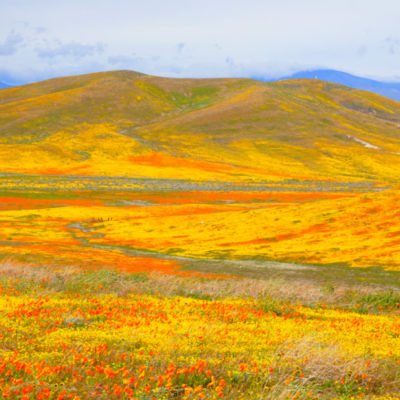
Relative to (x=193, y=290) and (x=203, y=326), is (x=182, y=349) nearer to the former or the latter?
(x=203, y=326)

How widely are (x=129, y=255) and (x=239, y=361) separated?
4254 cm

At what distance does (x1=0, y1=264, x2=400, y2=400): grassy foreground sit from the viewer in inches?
378

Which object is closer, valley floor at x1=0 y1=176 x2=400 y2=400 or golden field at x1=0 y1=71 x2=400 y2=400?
valley floor at x1=0 y1=176 x2=400 y2=400

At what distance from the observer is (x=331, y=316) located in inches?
734

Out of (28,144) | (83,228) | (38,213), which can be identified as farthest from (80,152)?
(83,228)

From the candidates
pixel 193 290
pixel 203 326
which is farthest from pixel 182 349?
pixel 193 290

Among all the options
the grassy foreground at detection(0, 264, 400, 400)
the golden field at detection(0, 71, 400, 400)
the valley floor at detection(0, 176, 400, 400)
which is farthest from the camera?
the golden field at detection(0, 71, 400, 400)

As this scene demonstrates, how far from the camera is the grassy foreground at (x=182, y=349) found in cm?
961

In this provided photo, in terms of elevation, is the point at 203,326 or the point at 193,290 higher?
the point at 203,326

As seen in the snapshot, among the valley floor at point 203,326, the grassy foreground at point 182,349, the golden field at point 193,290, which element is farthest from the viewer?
the golden field at point 193,290

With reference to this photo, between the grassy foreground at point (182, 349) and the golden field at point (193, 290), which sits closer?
the grassy foreground at point (182, 349)

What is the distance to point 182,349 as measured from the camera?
11.8 meters

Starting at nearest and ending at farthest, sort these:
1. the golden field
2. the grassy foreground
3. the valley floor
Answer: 1. the grassy foreground
2. the valley floor
3. the golden field

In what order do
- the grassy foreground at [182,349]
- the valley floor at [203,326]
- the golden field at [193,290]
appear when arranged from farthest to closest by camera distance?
the golden field at [193,290], the valley floor at [203,326], the grassy foreground at [182,349]
